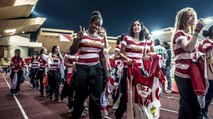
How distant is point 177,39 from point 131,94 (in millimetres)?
1194

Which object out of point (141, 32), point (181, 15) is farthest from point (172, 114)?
point (181, 15)

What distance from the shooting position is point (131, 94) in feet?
13.3

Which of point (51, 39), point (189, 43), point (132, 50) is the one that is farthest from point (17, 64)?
point (51, 39)

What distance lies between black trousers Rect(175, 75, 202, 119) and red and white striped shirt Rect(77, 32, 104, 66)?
1.44 metres

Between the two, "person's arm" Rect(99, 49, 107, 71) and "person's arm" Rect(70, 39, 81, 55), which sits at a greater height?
"person's arm" Rect(70, 39, 81, 55)

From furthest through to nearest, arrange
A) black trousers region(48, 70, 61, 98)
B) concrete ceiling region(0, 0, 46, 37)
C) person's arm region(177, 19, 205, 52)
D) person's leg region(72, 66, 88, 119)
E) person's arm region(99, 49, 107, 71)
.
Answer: concrete ceiling region(0, 0, 46, 37) → black trousers region(48, 70, 61, 98) → person's arm region(99, 49, 107, 71) → person's leg region(72, 66, 88, 119) → person's arm region(177, 19, 205, 52)

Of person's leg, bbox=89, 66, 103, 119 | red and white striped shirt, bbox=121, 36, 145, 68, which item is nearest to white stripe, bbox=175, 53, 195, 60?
person's leg, bbox=89, 66, 103, 119

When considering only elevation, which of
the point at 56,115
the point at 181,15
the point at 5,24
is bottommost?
the point at 56,115

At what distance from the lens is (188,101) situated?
3133 mm

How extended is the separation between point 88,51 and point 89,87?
531 mm

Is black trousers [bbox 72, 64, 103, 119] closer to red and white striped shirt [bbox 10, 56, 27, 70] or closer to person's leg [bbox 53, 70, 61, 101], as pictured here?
person's leg [bbox 53, 70, 61, 101]

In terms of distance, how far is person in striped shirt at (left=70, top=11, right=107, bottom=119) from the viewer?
162 inches

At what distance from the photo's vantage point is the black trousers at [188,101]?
3.10 m

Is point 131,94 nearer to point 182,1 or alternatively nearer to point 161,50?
point 161,50
